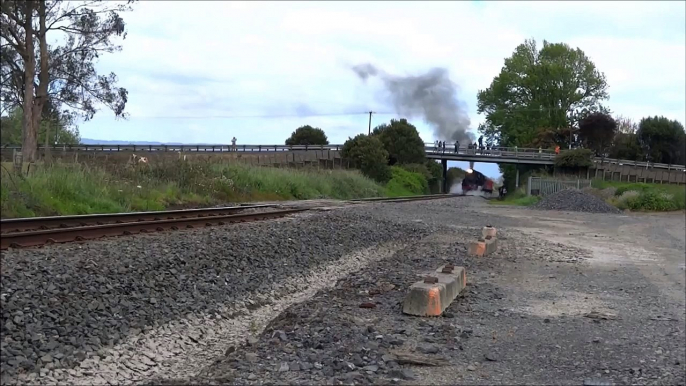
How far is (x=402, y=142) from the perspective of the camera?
7294cm

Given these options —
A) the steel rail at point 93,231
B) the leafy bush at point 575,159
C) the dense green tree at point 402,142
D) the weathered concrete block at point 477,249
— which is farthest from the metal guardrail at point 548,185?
the steel rail at point 93,231

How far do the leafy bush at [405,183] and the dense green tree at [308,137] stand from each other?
527 inches

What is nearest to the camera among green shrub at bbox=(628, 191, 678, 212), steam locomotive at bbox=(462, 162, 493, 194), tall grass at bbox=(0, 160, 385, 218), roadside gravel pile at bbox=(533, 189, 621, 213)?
tall grass at bbox=(0, 160, 385, 218)

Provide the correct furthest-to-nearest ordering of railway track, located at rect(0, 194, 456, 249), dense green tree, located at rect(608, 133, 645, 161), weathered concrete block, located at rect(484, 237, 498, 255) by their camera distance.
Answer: dense green tree, located at rect(608, 133, 645, 161) < weathered concrete block, located at rect(484, 237, 498, 255) < railway track, located at rect(0, 194, 456, 249)

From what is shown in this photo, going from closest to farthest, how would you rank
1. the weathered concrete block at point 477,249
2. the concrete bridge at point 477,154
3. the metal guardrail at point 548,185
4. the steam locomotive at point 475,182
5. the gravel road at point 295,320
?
the gravel road at point 295,320 < the weathered concrete block at point 477,249 < the concrete bridge at point 477,154 < the metal guardrail at point 548,185 < the steam locomotive at point 475,182

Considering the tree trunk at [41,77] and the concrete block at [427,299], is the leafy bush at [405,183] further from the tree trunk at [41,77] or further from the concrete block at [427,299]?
the concrete block at [427,299]

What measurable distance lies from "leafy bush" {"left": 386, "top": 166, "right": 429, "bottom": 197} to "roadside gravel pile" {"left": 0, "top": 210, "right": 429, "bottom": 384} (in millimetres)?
41991

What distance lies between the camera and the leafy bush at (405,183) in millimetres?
56216

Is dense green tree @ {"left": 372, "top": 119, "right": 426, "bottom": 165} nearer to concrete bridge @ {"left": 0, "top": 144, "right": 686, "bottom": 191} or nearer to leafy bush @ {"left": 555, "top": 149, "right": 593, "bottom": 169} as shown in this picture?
concrete bridge @ {"left": 0, "top": 144, "right": 686, "bottom": 191}

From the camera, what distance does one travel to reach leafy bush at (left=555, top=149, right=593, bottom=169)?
69250mm

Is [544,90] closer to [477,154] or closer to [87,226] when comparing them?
[477,154]

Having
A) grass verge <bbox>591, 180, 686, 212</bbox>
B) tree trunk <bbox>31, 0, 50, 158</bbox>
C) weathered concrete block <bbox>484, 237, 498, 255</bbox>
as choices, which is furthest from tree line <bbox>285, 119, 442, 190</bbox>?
weathered concrete block <bbox>484, 237, 498, 255</bbox>

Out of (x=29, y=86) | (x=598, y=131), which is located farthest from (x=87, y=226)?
(x=598, y=131)

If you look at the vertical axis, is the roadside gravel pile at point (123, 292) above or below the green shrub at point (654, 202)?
above
